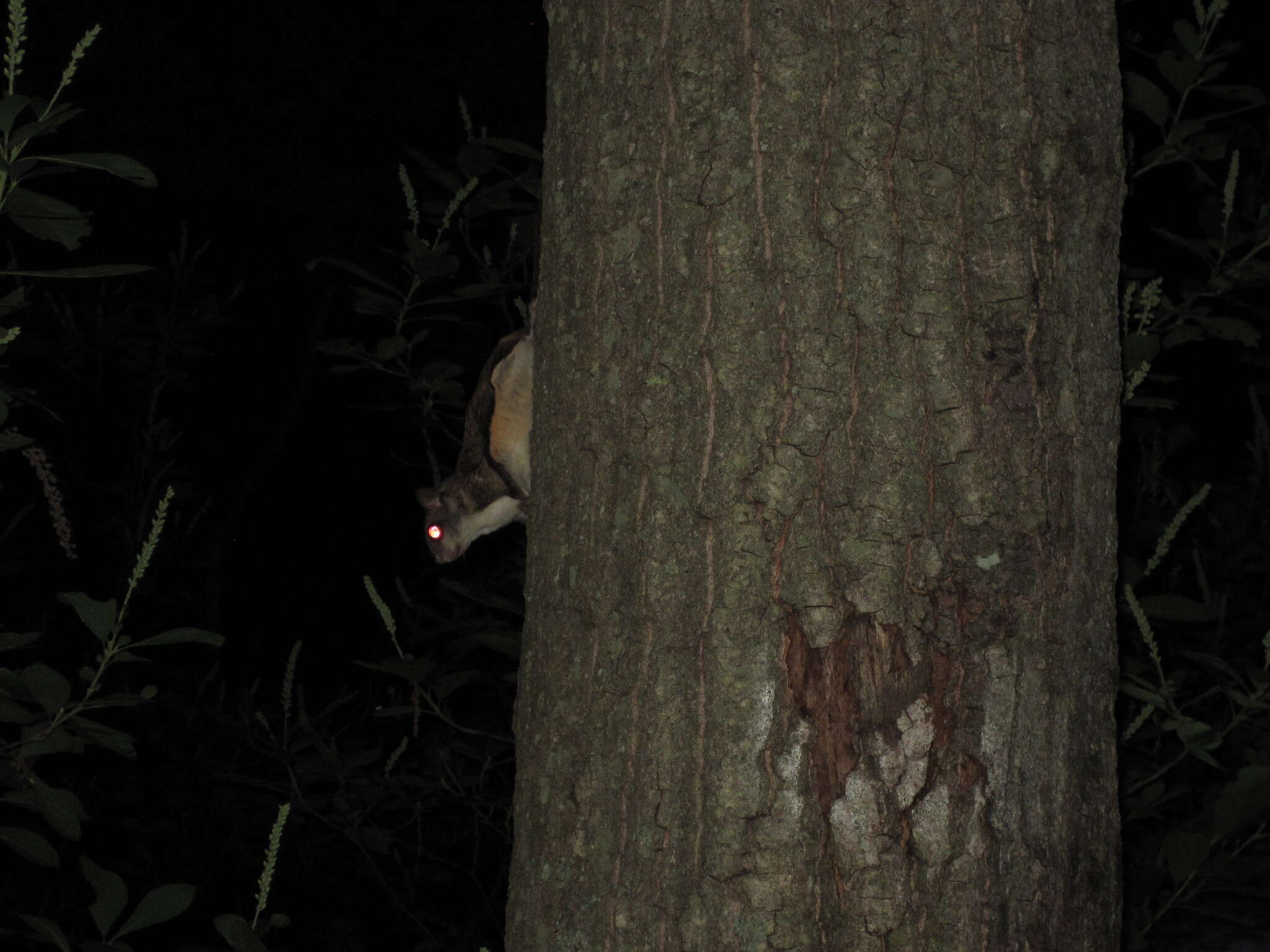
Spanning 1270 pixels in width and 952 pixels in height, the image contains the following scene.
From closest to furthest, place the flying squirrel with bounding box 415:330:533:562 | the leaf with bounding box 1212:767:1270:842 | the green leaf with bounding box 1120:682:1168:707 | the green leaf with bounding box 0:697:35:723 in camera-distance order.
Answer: the green leaf with bounding box 0:697:35:723
the leaf with bounding box 1212:767:1270:842
the green leaf with bounding box 1120:682:1168:707
the flying squirrel with bounding box 415:330:533:562

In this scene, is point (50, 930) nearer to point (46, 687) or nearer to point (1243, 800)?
point (46, 687)

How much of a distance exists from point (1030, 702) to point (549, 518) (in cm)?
54

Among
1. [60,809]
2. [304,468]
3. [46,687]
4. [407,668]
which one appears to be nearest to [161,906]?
[60,809]

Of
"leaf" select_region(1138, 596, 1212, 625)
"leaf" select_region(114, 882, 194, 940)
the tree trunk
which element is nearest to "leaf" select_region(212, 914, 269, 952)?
"leaf" select_region(114, 882, 194, 940)

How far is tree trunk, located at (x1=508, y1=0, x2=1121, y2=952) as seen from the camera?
3.66 feet

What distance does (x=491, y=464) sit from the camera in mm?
2879

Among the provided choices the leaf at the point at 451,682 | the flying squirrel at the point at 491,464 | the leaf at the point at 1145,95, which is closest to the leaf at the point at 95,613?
the leaf at the point at 451,682

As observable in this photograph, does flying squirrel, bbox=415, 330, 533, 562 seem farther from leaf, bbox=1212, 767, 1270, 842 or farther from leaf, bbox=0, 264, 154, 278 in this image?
leaf, bbox=1212, 767, 1270, 842

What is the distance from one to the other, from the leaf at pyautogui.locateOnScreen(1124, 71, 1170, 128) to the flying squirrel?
1234 mm

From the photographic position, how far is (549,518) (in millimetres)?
1295

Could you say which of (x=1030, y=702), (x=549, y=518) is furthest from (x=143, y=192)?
(x=1030, y=702)

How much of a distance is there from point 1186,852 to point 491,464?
1.74 metres

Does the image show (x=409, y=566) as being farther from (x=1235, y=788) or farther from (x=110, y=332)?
(x=1235, y=788)

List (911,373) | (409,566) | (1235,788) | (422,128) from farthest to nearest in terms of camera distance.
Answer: (409,566), (422,128), (1235,788), (911,373)
